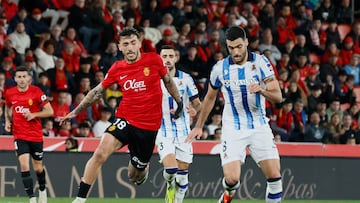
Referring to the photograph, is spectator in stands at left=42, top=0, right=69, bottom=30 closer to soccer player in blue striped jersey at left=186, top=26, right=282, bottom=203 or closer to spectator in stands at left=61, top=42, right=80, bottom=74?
spectator in stands at left=61, top=42, right=80, bottom=74

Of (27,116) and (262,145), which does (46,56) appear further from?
(262,145)

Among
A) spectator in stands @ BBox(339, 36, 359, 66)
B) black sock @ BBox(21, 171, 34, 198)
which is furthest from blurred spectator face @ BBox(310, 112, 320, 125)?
black sock @ BBox(21, 171, 34, 198)

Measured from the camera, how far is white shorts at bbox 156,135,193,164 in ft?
50.3

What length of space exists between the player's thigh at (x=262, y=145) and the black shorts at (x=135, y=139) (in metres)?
1.39

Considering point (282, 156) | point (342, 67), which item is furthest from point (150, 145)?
point (342, 67)

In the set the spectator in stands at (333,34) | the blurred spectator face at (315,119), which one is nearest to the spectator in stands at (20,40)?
the blurred spectator face at (315,119)

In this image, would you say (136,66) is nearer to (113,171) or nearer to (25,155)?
(25,155)

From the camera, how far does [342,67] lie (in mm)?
27047

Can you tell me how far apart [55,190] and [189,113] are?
15.7ft

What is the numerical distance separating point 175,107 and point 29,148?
8.92ft

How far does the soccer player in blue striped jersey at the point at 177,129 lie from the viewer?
50.3 ft

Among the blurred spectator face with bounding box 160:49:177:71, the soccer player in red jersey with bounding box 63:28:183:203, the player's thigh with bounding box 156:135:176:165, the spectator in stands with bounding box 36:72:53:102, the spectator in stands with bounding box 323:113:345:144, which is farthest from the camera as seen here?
the spectator in stands with bounding box 323:113:345:144

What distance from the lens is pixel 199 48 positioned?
2445 cm

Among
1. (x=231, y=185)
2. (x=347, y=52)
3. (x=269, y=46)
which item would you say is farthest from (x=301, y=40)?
(x=231, y=185)
